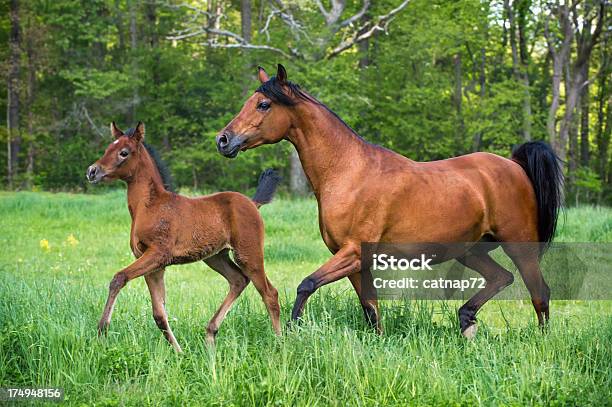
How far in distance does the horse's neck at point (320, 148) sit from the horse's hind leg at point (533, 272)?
1.62 m

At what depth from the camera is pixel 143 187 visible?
5430mm

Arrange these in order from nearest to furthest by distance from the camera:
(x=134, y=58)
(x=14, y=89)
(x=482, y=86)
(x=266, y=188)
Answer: (x=266, y=188)
(x=14, y=89)
(x=134, y=58)
(x=482, y=86)

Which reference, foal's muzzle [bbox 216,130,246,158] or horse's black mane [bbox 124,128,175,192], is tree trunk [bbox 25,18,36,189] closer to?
horse's black mane [bbox 124,128,175,192]

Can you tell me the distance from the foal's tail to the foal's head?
1029mm

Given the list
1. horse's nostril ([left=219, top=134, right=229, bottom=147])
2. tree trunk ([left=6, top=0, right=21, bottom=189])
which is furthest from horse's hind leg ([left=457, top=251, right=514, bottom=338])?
tree trunk ([left=6, top=0, right=21, bottom=189])

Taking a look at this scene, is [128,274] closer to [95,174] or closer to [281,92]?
[95,174]

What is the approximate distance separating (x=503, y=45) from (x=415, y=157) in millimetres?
5576

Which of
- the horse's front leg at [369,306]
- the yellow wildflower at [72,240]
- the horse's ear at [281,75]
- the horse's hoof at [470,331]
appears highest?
the horse's ear at [281,75]

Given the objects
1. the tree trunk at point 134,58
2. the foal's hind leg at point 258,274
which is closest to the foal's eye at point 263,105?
the foal's hind leg at point 258,274

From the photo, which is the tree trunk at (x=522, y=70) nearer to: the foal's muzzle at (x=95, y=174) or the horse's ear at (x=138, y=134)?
the horse's ear at (x=138, y=134)

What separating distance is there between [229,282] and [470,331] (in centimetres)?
194

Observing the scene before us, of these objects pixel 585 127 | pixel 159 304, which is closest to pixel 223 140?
pixel 159 304

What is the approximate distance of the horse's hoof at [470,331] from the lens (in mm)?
5884

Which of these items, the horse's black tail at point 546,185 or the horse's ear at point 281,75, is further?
the horse's black tail at point 546,185
